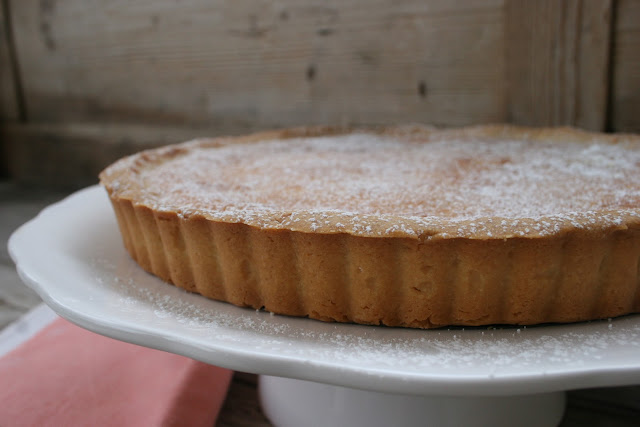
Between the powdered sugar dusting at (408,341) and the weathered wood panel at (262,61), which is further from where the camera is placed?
the weathered wood panel at (262,61)

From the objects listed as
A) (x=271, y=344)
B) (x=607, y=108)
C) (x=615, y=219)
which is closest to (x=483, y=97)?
(x=607, y=108)

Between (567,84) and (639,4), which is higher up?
(639,4)

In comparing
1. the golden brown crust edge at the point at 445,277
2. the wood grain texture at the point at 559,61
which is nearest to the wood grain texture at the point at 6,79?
the wood grain texture at the point at 559,61

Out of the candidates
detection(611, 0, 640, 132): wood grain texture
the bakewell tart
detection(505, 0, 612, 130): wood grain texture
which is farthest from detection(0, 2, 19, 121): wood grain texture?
detection(611, 0, 640, 132): wood grain texture

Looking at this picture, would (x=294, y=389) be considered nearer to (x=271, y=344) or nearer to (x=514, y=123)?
(x=271, y=344)

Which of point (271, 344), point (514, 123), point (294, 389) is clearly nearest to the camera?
point (271, 344)

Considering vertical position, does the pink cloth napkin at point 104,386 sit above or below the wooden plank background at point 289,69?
below

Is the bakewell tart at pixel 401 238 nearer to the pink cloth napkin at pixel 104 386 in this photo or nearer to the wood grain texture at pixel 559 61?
the pink cloth napkin at pixel 104 386
